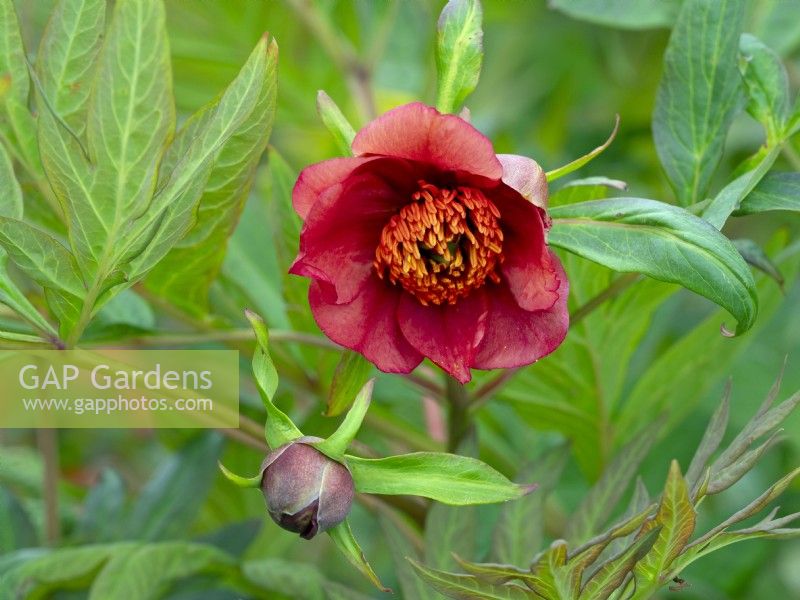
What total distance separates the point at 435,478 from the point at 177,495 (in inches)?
16.4

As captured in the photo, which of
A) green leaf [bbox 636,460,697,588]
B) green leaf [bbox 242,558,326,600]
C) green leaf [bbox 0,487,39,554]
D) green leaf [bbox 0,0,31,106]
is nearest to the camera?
green leaf [bbox 636,460,697,588]

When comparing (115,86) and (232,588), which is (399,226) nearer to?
(115,86)

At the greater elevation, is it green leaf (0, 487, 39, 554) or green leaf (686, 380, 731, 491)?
green leaf (686, 380, 731, 491)

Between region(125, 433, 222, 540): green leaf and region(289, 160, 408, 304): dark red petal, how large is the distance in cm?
34

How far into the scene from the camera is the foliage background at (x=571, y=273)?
795 mm

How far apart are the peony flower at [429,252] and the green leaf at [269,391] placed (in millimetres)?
39

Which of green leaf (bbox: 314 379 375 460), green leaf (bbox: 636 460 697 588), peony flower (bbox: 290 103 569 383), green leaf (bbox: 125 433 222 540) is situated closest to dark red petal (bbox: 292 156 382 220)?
peony flower (bbox: 290 103 569 383)

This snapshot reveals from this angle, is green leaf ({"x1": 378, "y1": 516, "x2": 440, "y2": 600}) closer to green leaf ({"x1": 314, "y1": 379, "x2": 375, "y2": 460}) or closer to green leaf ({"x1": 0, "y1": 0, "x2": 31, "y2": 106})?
green leaf ({"x1": 314, "y1": 379, "x2": 375, "y2": 460})

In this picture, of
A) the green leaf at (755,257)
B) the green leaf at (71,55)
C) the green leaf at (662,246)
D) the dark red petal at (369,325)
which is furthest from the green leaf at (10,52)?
the green leaf at (755,257)

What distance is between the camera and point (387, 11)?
3.59 feet

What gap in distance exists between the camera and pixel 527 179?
1.68 feet

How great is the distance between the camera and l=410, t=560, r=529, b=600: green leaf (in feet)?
1.69

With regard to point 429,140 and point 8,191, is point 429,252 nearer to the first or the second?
point 429,140

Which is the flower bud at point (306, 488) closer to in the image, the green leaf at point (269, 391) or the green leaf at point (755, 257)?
the green leaf at point (269, 391)
